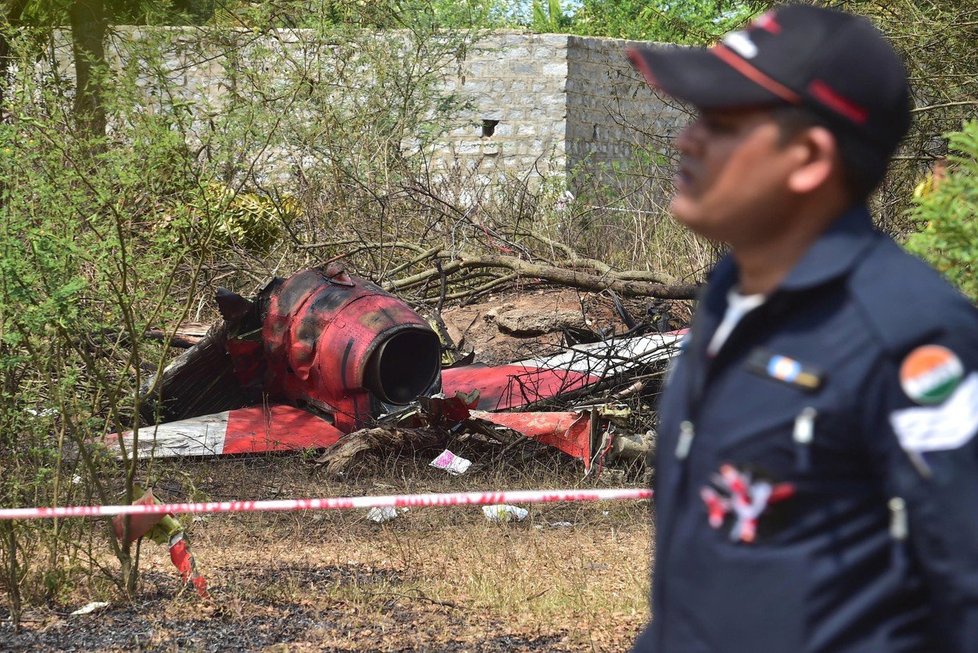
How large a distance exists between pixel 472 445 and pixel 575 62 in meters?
8.98

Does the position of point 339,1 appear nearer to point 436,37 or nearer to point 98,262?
point 436,37

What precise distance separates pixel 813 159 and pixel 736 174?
0.09 meters

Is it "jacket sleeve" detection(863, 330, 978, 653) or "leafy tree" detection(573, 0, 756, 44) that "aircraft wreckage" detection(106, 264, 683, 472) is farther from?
"jacket sleeve" detection(863, 330, 978, 653)

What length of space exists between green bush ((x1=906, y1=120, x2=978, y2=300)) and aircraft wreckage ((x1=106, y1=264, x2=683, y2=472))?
4.50 metres

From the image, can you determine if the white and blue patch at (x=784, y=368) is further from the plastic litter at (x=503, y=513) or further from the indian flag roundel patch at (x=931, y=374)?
the plastic litter at (x=503, y=513)

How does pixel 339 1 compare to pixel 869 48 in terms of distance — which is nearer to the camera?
pixel 869 48

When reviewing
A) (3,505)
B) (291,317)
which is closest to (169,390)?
(291,317)

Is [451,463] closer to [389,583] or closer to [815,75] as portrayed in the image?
[389,583]

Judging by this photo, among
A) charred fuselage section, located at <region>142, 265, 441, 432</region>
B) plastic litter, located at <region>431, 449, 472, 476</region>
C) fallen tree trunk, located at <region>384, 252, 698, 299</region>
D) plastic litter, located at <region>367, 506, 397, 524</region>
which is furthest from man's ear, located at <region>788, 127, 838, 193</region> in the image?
fallen tree trunk, located at <region>384, 252, 698, 299</region>

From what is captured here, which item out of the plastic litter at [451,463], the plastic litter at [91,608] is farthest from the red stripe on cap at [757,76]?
the plastic litter at [451,463]

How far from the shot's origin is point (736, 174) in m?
1.38

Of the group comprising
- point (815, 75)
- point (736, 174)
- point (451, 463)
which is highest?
point (815, 75)

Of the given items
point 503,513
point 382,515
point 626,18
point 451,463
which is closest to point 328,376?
point 451,463

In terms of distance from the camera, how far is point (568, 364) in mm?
7918
